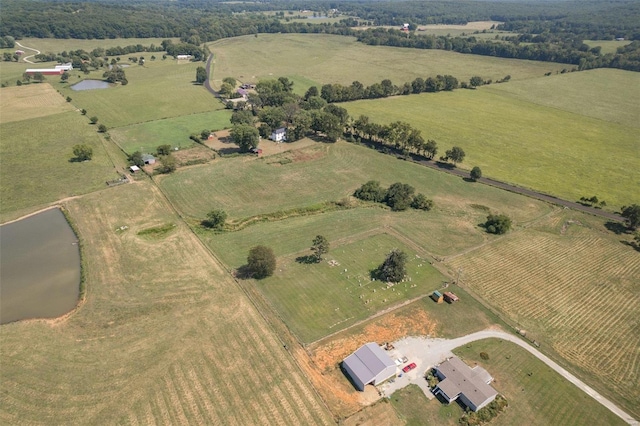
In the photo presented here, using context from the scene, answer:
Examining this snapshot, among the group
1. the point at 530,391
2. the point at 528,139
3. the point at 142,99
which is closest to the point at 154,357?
the point at 530,391

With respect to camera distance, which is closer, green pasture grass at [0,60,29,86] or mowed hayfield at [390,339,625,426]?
mowed hayfield at [390,339,625,426]

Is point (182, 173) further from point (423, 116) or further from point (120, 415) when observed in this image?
point (423, 116)

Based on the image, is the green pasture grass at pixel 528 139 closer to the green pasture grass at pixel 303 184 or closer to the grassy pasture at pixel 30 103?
the green pasture grass at pixel 303 184

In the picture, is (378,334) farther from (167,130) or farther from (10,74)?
(10,74)

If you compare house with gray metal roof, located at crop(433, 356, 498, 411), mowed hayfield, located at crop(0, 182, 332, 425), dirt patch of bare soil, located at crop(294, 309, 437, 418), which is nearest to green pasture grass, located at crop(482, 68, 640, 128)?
dirt patch of bare soil, located at crop(294, 309, 437, 418)

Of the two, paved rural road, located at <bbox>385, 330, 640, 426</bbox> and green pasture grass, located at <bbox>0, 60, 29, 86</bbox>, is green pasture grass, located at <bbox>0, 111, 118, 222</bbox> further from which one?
paved rural road, located at <bbox>385, 330, 640, 426</bbox>

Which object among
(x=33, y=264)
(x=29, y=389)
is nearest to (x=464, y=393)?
(x=29, y=389)
